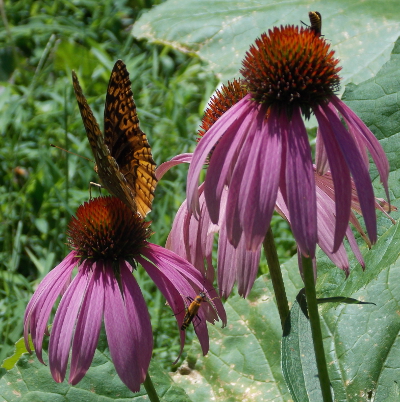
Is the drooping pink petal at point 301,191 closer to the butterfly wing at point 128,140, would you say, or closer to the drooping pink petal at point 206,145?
the drooping pink petal at point 206,145

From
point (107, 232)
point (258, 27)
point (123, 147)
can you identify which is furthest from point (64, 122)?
point (107, 232)

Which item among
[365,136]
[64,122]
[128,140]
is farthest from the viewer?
[64,122]

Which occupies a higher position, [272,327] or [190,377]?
[272,327]

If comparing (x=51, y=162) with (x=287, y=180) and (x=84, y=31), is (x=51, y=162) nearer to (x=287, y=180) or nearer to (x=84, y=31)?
(x=84, y=31)

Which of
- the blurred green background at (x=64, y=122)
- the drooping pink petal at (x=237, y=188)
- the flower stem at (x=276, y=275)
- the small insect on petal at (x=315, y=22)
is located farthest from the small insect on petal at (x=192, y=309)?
the blurred green background at (x=64, y=122)

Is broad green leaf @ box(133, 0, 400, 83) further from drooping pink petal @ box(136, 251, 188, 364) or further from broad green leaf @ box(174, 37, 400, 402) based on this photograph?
drooping pink petal @ box(136, 251, 188, 364)

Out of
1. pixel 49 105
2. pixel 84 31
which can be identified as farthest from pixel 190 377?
pixel 84 31

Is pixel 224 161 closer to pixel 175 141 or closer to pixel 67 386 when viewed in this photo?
pixel 67 386

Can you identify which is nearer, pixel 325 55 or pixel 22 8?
pixel 325 55
